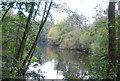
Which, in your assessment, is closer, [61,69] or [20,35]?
[20,35]

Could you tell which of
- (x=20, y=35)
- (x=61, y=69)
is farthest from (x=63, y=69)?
(x=20, y=35)

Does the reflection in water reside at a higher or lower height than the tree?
lower

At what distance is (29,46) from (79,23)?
3.12 ft

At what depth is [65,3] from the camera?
2.00m

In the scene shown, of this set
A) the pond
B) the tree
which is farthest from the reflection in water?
the tree

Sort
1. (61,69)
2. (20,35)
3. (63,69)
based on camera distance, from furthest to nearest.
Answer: (61,69), (63,69), (20,35)

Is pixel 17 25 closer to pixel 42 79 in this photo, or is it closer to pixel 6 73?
pixel 6 73

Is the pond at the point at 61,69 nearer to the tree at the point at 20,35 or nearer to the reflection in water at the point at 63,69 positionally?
the reflection in water at the point at 63,69

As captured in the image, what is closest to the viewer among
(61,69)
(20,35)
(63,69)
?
(20,35)

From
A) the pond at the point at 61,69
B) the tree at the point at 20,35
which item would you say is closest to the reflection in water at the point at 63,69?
the pond at the point at 61,69

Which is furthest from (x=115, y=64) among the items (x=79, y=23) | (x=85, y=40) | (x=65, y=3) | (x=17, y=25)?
(x=85, y=40)

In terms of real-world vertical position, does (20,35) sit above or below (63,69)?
above

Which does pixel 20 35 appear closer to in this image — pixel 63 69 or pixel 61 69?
pixel 63 69

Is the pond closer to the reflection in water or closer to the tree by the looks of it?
the reflection in water
